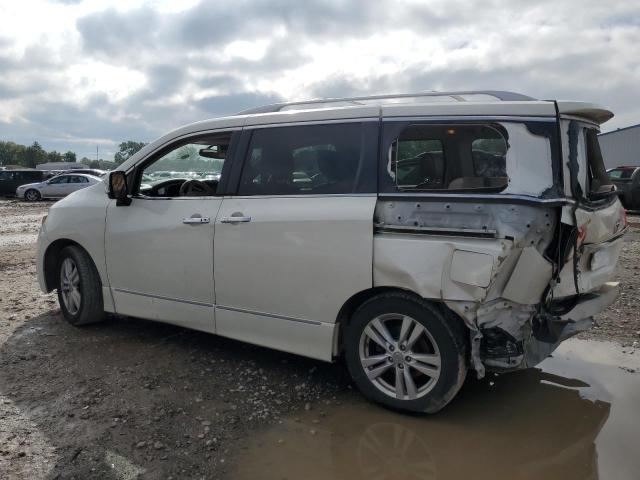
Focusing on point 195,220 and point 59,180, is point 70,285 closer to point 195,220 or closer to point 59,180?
point 195,220

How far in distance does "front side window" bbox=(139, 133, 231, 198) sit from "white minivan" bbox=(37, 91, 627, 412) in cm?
4

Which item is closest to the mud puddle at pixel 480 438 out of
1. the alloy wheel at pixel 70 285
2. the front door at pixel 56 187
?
the alloy wheel at pixel 70 285

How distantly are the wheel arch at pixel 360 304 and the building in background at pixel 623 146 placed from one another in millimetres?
30489

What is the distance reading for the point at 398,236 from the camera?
3.31m

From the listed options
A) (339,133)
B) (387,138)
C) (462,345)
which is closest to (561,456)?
(462,345)

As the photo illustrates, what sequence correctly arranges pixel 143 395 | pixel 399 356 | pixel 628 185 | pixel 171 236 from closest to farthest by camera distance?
pixel 399 356
pixel 143 395
pixel 171 236
pixel 628 185

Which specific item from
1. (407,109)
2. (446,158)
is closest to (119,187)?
(407,109)

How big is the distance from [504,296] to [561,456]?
957 mm

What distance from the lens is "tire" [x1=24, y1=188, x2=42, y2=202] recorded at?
27875 mm

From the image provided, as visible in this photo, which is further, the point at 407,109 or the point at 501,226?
the point at 407,109

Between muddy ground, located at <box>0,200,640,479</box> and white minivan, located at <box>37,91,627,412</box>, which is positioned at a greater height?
white minivan, located at <box>37,91,627,412</box>

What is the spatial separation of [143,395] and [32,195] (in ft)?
92.3

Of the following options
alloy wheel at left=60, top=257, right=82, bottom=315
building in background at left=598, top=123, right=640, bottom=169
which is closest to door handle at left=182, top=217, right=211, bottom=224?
alloy wheel at left=60, top=257, right=82, bottom=315

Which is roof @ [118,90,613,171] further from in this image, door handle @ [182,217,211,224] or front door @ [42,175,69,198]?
front door @ [42,175,69,198]
